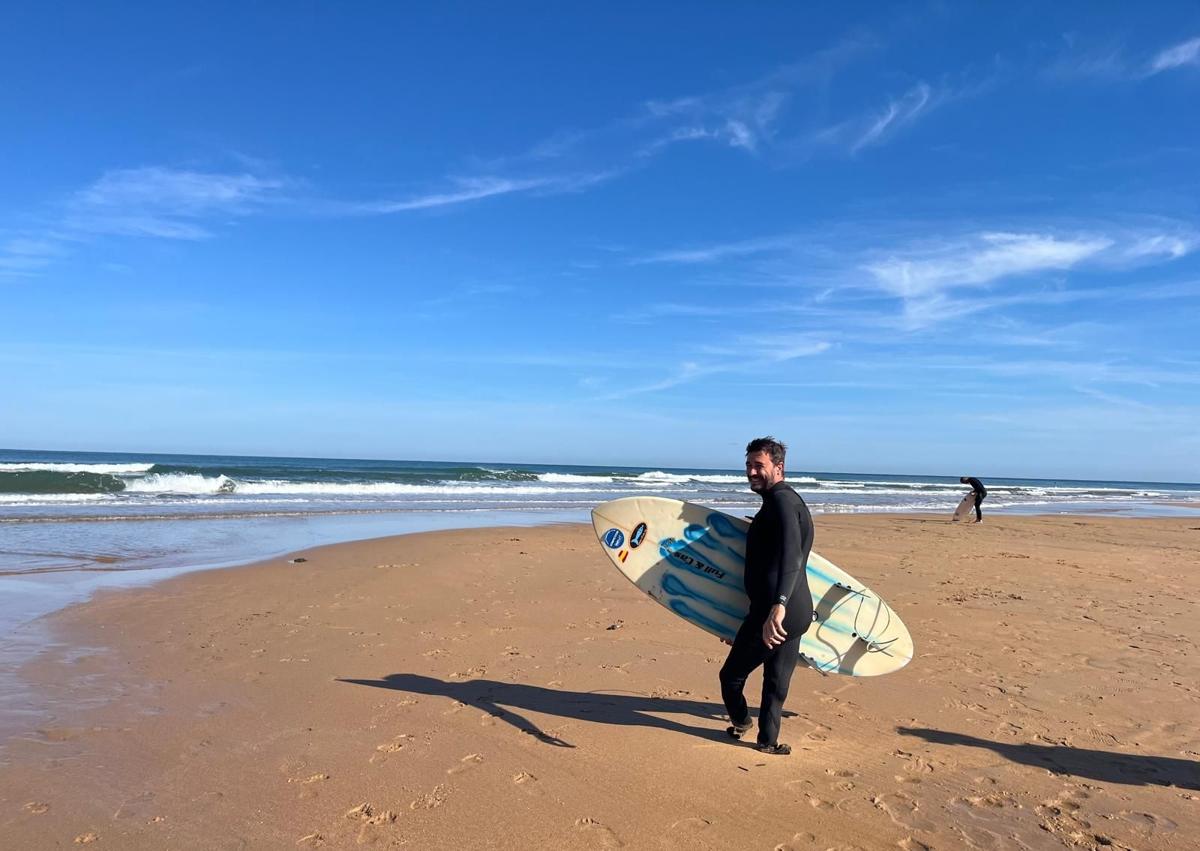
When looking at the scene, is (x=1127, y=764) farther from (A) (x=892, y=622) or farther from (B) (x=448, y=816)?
(B) (x=448, y=816)

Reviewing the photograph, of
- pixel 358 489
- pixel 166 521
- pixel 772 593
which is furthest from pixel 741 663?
pixel 358 489

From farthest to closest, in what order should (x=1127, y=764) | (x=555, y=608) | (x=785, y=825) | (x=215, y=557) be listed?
(x=215, y=557) → (x=555, y=608) → (x=1127, y=764) → (x=785, y=825)

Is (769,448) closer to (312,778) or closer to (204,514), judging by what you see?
(312,778)

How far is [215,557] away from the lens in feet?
34.7

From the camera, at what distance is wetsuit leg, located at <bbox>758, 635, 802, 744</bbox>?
3916 millimetres

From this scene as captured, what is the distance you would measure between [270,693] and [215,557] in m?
6.67

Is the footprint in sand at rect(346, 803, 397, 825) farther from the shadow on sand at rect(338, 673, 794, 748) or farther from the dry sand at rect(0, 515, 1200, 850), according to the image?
the shadow on sand at rect(338, 673, 794, 748)

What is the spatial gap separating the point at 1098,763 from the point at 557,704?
2.99 m

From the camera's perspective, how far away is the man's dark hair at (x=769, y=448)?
393cm

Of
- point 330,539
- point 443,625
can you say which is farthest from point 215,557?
point 443,625

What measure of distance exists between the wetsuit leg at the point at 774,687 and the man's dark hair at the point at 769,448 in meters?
0.95

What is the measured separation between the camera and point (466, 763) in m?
3.75

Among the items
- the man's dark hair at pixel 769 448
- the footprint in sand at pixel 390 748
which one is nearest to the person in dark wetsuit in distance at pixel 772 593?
the man's dark hair at pixel 769 448

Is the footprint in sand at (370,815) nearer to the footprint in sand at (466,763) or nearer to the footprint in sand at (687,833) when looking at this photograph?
the footprint in sand at (466,763)
